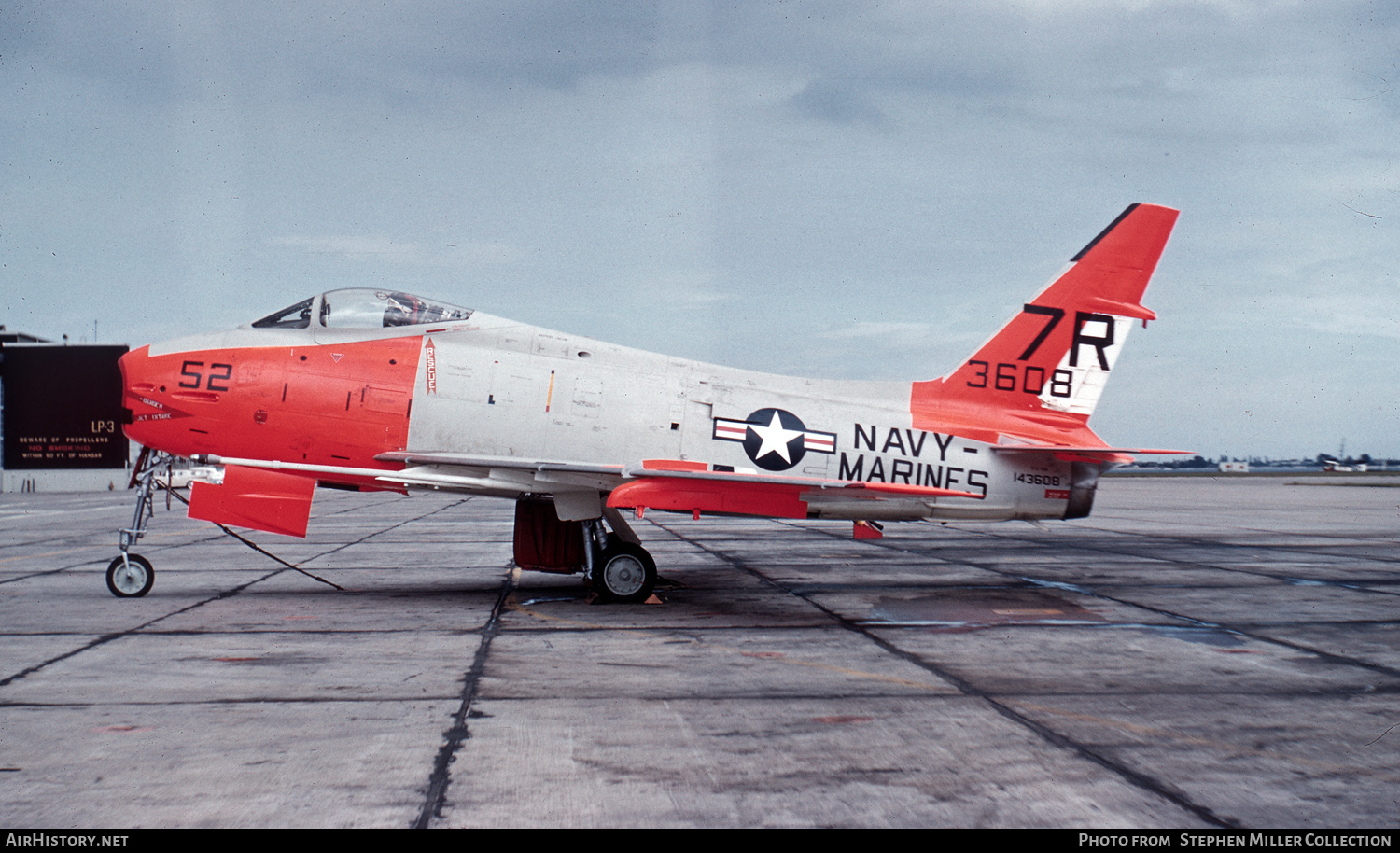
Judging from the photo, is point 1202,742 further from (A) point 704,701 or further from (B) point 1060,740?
(A) point 704,701

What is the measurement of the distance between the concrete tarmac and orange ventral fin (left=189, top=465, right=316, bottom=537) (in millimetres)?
975

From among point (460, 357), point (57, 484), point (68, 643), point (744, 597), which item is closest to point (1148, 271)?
point (744, 597)

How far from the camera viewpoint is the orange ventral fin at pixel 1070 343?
1191 cm

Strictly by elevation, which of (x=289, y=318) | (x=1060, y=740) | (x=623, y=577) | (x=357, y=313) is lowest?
(x=623, y=577)

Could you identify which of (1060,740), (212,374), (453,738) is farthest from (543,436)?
(1060,740)

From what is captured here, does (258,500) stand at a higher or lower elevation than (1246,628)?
higher

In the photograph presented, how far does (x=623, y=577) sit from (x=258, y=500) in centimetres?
431

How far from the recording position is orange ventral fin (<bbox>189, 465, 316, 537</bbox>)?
10.0 meters

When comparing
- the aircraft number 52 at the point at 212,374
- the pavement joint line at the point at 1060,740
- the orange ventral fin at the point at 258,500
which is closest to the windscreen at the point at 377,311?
the aircraft number 52 at the point at 212,374

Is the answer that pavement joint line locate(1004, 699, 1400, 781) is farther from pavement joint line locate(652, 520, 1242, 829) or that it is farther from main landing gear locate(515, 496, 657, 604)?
main landing gear locate(515, 496, 657, 604)

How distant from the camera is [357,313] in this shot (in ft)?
35.1

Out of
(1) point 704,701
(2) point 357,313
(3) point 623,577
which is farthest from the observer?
(2) point 357,313

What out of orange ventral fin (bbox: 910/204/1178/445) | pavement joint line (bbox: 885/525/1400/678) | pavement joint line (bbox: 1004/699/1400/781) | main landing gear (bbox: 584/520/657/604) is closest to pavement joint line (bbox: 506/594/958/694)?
pavement joint line (bbox: 1004/699/1400/781)

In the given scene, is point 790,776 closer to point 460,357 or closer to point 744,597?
point 744,597
